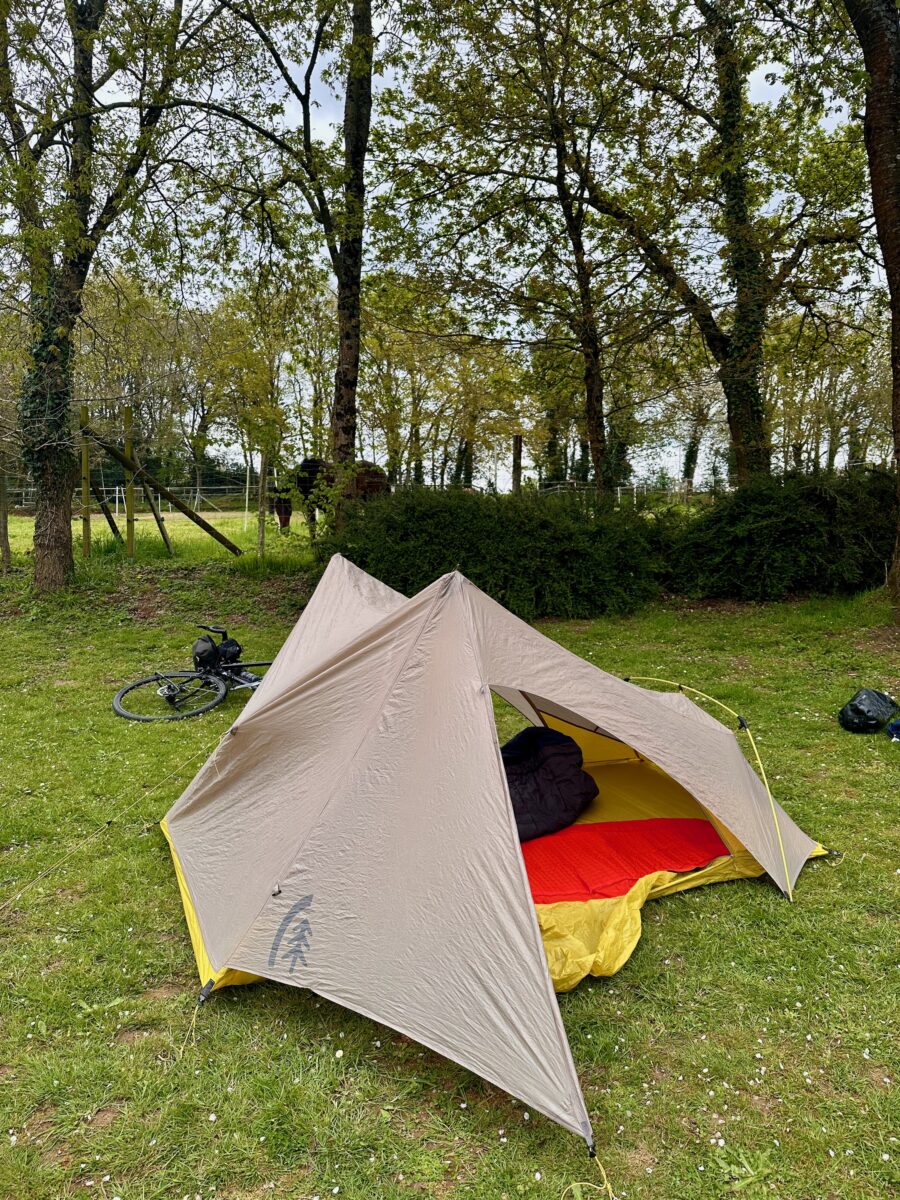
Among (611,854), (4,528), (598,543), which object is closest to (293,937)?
(611,854)

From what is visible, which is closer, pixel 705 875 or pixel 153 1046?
pixel 153 1046

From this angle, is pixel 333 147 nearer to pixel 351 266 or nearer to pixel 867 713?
pixel 351 266

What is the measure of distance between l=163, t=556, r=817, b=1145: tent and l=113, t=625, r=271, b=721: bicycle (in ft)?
8.46

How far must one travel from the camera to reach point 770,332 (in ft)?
38.5

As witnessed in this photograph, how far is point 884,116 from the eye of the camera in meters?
7.72

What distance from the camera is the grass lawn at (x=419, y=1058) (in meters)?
2.16

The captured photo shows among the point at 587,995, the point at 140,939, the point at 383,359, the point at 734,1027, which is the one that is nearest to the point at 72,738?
the point at 140,939

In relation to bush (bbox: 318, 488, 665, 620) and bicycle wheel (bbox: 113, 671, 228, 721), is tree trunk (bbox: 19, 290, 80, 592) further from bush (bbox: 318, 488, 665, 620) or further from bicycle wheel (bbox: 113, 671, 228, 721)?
bicycle wheel (bbox: 113, 671, 228, 721)

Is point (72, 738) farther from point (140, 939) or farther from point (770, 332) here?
point (770, 332)

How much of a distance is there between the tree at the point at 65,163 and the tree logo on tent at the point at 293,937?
7.81 meters

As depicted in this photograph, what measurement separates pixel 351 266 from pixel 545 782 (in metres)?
8.66

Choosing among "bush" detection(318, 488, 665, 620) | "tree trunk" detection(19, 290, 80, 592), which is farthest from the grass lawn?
"tree trunk" detection(19, 290, 80, 592)

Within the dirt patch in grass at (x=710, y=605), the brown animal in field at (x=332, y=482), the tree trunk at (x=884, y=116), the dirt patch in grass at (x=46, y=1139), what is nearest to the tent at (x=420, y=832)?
the dirt patch in grass at (x=46, y=1139)

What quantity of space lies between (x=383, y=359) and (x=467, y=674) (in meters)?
18.9
